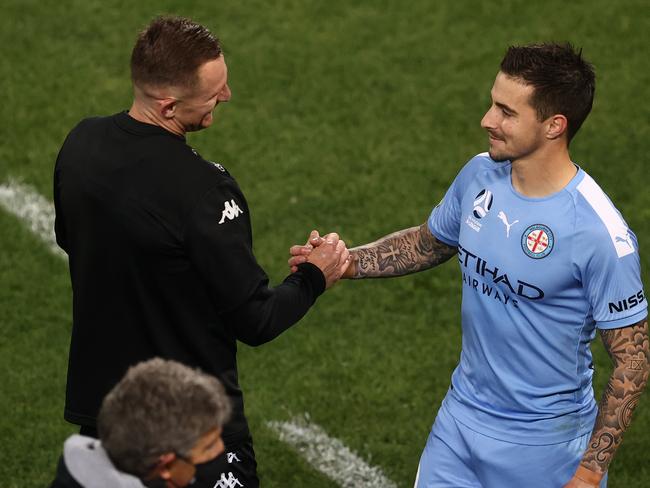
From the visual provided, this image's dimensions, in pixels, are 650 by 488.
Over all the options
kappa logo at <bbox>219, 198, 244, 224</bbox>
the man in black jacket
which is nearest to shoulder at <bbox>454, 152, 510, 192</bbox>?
the man in black jacket

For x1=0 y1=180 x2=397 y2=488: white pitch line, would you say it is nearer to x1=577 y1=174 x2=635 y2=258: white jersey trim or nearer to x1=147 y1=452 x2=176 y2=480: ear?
x1=577 y1=174 x2=635 y2=258: white jersey trim

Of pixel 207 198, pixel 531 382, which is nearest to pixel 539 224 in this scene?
pixel 531 382

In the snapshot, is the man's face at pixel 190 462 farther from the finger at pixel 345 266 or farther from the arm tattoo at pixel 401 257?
the arm tattoo at pixel 401 257

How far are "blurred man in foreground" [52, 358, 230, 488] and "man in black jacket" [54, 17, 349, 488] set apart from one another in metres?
0.99

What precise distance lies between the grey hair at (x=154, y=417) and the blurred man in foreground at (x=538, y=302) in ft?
5.79

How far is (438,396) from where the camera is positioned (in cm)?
762

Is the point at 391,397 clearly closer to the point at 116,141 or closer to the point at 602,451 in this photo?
the point at 602,451

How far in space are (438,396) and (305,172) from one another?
8.69 feet

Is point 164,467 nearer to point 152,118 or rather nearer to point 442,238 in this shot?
point 152,118

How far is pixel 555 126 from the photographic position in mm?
5074

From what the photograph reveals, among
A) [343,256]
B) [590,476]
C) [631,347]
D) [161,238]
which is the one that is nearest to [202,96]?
[161,238]

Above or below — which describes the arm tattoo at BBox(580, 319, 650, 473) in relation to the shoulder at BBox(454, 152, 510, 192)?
below

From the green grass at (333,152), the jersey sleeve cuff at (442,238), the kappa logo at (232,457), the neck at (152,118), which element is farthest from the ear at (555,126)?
the green grass at (333,152)

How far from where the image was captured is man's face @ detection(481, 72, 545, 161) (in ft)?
16.6
